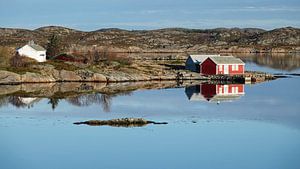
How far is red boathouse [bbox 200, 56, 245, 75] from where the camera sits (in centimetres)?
6725

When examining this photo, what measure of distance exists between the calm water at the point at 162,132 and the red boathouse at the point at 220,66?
624 inches

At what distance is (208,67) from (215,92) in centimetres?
1544

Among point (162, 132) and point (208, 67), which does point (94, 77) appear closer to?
point (208, 67)

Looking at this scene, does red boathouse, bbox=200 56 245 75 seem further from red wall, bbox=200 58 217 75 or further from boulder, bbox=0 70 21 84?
boulder, bbox=0 70 21 84

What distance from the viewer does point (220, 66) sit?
221 ft

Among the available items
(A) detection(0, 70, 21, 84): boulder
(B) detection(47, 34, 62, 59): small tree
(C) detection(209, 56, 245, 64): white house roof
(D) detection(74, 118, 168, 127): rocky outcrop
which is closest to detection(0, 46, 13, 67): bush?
(A) detection(0, 70, 21, 84): boulder

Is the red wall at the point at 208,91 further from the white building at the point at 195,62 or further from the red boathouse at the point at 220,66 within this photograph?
the white building at the point at 195,62

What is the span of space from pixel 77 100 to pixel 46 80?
16.4 m

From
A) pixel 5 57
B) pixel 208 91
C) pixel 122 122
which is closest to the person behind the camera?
pixel 122 122

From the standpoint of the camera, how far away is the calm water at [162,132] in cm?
2420

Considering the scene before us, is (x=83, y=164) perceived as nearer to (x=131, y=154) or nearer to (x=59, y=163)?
(x=59, y=163)

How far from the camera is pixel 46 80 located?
6169 centimetres

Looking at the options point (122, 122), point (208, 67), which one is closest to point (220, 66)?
point (208, 67)

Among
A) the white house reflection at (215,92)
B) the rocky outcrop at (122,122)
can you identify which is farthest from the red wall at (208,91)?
the rocky outcrop at (122,122)
